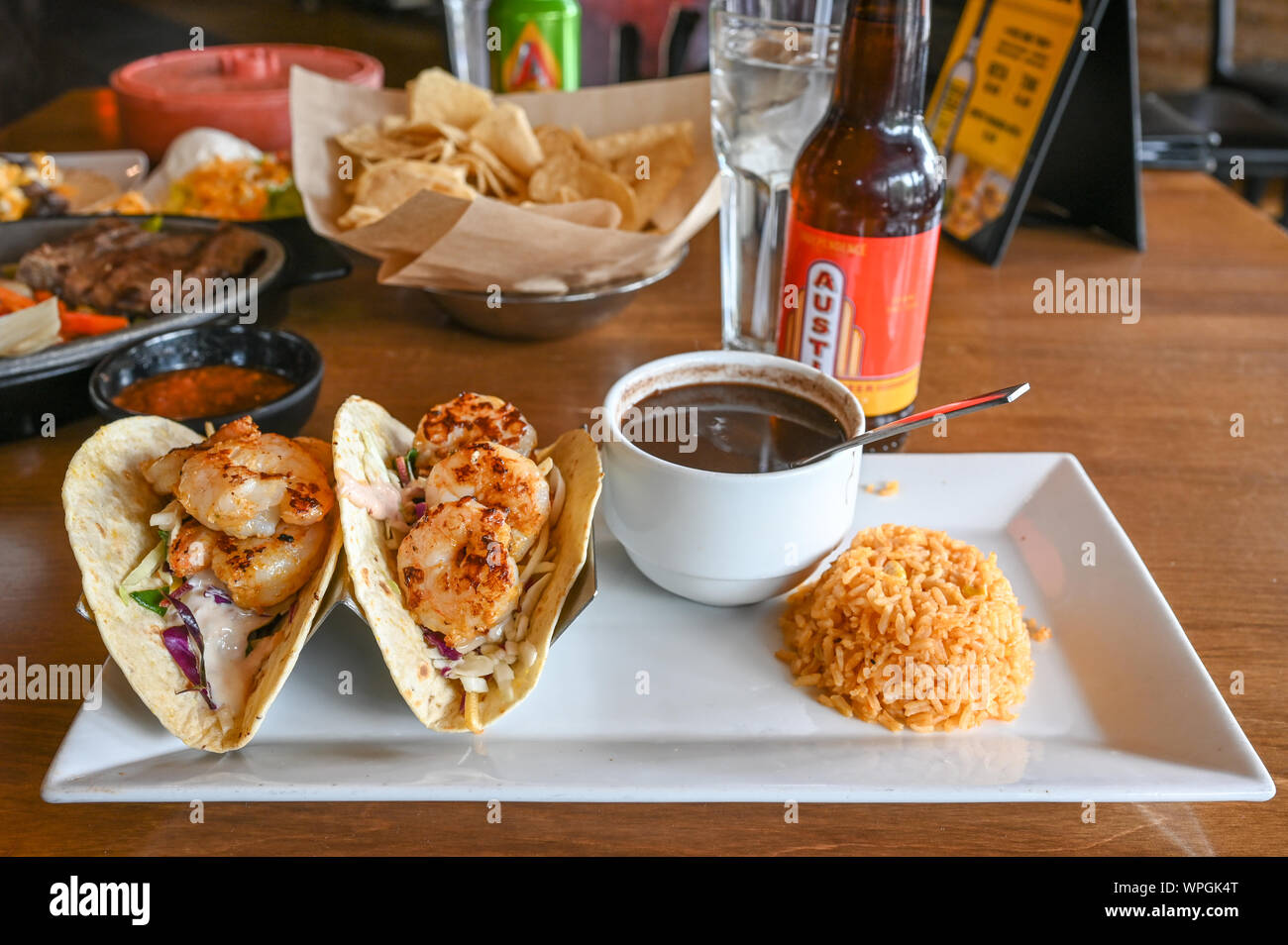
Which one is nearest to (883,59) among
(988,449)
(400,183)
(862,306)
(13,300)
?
(862,306)

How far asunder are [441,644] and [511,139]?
1318mm

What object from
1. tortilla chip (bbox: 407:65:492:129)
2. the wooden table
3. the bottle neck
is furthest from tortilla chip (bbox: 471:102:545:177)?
the bottle neck

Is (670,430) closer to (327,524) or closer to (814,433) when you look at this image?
(814,433)

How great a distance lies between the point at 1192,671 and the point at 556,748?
0.65 meters

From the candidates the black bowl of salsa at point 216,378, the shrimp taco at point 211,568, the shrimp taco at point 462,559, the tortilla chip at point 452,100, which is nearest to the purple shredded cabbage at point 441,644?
the shrimp taco at point 462,559

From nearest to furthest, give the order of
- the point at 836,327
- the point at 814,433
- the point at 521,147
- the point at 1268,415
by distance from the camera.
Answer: the point at 814,433 < the point at 836,327 < the point at 1268,415 < the point at 521,147

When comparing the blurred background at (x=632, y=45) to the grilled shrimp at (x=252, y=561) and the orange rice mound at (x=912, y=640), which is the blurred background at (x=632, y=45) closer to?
the orange rice mound at (x=912, y=640)

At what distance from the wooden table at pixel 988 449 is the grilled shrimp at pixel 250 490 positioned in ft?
0.85

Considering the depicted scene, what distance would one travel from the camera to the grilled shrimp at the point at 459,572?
1.01 metres

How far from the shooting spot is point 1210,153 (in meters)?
2.93

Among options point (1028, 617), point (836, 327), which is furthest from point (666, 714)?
point (836, 327)

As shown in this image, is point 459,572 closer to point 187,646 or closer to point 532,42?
point 187,646

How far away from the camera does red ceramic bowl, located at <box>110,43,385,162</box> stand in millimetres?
2541

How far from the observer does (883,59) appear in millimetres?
1308
